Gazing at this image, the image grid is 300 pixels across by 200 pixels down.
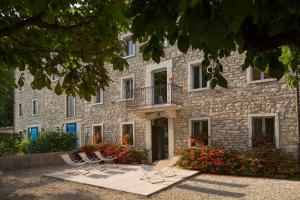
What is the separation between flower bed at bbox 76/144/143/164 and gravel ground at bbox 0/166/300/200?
485cm

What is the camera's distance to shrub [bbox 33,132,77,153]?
58.9 ft

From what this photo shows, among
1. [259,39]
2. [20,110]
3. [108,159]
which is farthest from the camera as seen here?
[20,110]

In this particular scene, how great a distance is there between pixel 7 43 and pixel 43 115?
2230cm

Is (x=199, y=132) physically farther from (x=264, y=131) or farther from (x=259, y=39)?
(x=259, y=39)

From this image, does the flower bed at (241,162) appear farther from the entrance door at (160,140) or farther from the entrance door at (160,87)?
the entrance door at (160,87)

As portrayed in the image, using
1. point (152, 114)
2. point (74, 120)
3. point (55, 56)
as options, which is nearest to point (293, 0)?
point (55, 56)

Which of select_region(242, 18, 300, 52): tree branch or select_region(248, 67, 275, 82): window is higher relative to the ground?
select_region(248, 67, 275, 82): window

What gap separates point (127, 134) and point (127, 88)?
9.08 ft

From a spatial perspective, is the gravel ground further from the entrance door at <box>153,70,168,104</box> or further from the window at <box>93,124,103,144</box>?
the window at <box>93,124,103,144</box>

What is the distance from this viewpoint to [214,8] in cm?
141

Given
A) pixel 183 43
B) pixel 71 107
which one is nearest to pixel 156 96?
pixel 71 107

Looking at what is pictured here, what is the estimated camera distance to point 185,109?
15.2 m

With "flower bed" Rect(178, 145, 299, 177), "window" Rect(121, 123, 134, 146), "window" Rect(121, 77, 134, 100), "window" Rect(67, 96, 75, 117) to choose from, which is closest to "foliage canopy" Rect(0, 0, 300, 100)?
"flower bed" Rect(178, 145, 299, 177)

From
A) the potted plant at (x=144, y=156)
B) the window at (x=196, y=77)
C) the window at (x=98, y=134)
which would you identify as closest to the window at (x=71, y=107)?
the window at (x=98, y=134)
